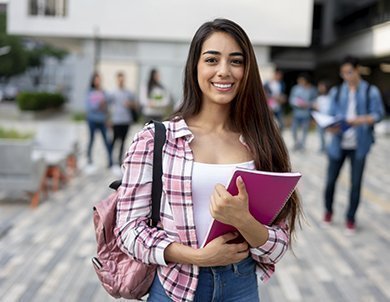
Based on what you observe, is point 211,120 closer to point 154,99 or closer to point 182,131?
point 182,131

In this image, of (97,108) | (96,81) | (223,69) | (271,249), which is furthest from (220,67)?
(96,81)

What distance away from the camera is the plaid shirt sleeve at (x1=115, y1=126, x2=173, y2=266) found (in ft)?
6.70

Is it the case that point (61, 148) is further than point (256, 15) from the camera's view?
No

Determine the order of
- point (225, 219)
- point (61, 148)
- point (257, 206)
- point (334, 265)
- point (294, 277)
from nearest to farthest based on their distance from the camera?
point (225, 219) → point (257, 206) → point (294, 277) → point (334, 265) → point (61, 148)

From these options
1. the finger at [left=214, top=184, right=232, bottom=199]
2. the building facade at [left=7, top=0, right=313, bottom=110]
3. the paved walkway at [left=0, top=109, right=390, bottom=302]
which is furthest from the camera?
the building facade at [left=7, top=0, right=313, bottom=110]

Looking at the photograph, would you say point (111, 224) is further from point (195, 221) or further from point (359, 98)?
point (359, 98)

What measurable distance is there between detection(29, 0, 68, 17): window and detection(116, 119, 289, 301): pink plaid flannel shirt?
24988mm

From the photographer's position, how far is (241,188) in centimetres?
184

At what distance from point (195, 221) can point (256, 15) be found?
23600 millimetres

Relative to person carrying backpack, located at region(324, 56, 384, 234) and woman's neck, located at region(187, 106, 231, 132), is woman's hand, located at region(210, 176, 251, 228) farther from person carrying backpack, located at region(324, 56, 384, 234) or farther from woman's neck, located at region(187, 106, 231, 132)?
person carrying backpack, located at region(324, 56, 384, 234)

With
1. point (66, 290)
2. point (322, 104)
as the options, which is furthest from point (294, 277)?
point (322, 104)

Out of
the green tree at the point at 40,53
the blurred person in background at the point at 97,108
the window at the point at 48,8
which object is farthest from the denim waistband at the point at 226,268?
the green tree at the point at 40,53

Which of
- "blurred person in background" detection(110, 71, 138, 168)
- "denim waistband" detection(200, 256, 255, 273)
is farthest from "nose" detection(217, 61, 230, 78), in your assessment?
"blurred person in background" detection(110, 71, 138, 168)

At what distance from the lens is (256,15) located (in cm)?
2491
